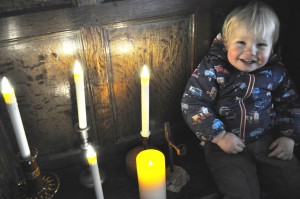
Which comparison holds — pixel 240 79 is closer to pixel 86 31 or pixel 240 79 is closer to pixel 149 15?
pixel 149 15

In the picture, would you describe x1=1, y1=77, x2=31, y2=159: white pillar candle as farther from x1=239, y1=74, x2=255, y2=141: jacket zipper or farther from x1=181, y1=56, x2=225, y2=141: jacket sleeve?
x1=239, y1=74, x2=255, y2=141: jacket zipper

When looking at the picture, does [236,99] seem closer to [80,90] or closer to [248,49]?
[248,49]

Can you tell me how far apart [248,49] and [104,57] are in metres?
0.52

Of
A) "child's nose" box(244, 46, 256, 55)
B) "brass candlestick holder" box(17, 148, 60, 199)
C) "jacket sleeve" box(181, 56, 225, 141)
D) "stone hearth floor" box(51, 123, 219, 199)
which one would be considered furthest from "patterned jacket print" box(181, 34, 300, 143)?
"brass candlestick holder" box(17, 148, 60, 199)

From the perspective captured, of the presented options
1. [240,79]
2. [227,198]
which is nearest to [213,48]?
[240,79]

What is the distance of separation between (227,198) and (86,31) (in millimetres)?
767

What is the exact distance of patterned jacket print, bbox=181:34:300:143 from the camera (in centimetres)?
113

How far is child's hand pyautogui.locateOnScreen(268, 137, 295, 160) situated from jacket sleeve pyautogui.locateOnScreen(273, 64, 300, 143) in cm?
3

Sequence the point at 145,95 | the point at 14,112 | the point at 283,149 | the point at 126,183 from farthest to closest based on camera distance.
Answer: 1. the point at 126,183
2. the point at 283,149
3. the point at 145,95
4. the point at 14,112

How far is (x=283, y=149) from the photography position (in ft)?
3.65

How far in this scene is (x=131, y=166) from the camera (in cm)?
120

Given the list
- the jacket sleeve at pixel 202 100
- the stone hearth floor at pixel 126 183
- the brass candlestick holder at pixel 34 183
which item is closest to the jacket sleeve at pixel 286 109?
the jacket sleeve at pixel 202 100

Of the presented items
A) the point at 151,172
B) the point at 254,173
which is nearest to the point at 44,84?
the point at 151,172

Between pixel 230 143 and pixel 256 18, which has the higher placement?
pixel 256 18
